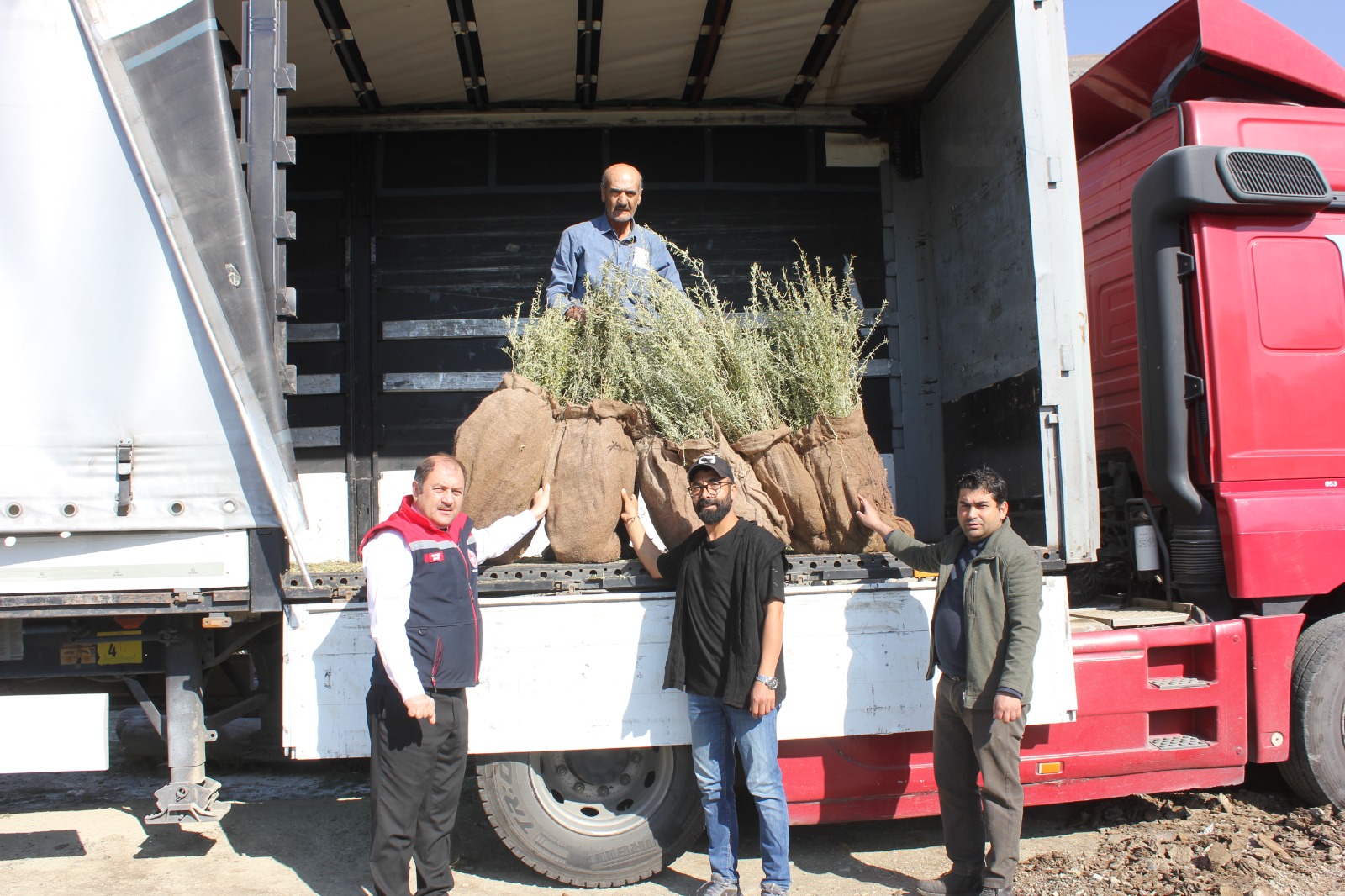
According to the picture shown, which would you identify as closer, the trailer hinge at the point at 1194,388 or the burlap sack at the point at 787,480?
the burlap sack at the point at 787,480

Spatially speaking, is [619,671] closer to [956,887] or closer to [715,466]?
[715,466]

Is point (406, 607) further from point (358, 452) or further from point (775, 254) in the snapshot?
point (775, 254)

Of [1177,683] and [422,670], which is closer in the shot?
[422,670]

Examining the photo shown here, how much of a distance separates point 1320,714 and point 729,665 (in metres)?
2.59

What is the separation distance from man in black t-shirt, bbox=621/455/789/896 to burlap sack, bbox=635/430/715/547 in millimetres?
232

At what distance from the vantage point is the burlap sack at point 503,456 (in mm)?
3391

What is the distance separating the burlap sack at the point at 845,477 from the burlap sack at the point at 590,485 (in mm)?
707

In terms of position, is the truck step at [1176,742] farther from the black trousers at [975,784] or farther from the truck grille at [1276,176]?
the truck grille at [1276,176]

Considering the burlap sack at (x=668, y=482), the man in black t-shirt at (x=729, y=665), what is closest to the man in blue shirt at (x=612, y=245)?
the burlap sack at (x=668, y=482)

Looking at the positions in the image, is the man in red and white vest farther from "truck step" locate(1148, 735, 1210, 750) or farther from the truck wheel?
"truck step" locate(1148, 735, 1210, 750)

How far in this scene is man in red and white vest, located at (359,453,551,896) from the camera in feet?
9.61

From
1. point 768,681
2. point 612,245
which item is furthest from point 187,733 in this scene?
point 612,245

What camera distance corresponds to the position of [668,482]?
3.46m

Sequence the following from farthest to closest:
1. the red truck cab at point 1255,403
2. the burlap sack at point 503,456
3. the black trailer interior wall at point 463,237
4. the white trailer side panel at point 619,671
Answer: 1. the black trailer interior wall at point 463,237
2. the red truck cab at point 1255,403
3. the burlap sack at point 503,456
4. the white trailer side panel at point 619,671
